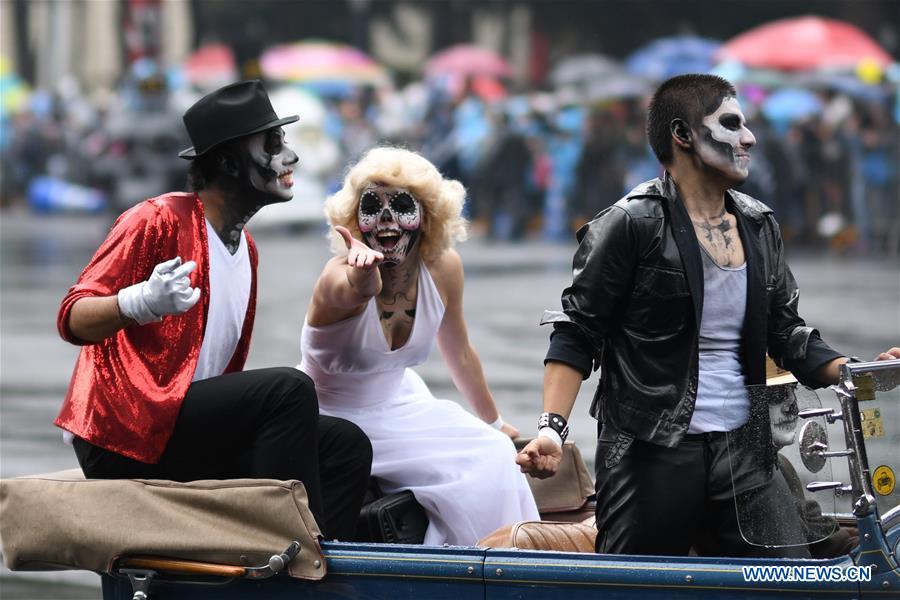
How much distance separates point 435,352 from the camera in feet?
41.4

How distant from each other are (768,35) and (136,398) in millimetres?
18163

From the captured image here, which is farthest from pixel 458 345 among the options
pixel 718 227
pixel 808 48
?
pixel 808 48

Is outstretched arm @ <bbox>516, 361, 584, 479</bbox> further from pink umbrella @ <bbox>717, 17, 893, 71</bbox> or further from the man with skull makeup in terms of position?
pink umbrella @ <bbox>717, 17, 893, 71</bbox>

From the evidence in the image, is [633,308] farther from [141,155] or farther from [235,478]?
[141,155]

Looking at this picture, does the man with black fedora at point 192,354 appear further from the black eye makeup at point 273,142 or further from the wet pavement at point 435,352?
the wet pavement at point 435,352

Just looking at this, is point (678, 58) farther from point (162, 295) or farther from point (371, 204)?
point (162, 295)

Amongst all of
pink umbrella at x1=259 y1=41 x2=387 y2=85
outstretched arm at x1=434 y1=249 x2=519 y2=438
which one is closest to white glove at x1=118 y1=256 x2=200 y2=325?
outstretched arm at x1=434 y1=249 x2=519 y2=438

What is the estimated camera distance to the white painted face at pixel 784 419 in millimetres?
3496

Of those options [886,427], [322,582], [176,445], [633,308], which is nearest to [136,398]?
[176,445]

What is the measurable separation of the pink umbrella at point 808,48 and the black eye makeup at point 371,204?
16.9m

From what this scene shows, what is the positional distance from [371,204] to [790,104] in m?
17.5

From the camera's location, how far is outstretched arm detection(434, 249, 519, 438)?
15.9 feet

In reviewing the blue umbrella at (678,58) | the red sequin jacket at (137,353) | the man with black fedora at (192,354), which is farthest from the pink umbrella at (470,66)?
the red sequin jacket at (137,353)

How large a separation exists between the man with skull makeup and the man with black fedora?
0.70m
